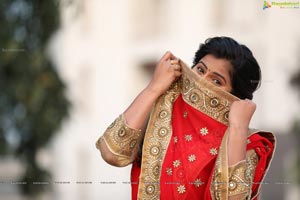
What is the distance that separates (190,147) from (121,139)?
0.13m

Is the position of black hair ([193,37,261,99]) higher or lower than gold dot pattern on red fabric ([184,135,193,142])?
higher

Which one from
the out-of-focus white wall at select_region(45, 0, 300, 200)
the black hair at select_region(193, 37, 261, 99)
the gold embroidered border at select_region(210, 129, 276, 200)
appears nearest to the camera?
the gold embroidered border at select_region(210, 129, 276, 200)

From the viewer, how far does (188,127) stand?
5.35 feet

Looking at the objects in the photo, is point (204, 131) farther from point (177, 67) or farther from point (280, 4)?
point (280, 4)

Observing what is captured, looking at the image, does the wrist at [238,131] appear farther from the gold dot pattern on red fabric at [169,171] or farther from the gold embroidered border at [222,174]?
the gold dot pattern on red fabric at [169,171]

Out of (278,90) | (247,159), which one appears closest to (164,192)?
(247,159)

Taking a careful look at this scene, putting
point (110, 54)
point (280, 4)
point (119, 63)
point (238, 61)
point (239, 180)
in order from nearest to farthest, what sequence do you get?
1. point (239, 180)
2. point (238, 61)
3. point (280, 4)
4. point (119, 63)
5. point (110, 54)

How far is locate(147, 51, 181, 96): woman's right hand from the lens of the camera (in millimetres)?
1621

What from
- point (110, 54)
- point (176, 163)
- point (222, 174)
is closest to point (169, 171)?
point (176, 163)

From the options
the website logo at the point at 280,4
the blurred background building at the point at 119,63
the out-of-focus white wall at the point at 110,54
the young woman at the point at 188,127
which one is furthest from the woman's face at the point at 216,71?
the out-of-focus white wall at the point at 110,54

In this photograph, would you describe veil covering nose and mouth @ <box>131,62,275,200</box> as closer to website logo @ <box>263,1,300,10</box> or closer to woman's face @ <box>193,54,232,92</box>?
woman's face @ <box>193,54,232,92</box>

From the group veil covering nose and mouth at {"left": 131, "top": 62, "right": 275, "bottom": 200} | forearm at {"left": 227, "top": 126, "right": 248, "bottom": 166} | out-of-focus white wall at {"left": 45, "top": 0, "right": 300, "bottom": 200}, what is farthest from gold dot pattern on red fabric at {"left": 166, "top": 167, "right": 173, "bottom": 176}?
out-of-focus white wall at {"left": 45, "top": 0, "right": 300, "bottom": 200}

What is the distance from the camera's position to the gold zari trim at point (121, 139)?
5.29 ft

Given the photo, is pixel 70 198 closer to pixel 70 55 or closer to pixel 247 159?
pixel 70 55
